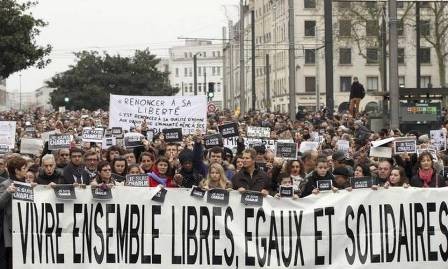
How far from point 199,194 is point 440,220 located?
234cm

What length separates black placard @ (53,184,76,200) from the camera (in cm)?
1138

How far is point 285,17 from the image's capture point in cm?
9912

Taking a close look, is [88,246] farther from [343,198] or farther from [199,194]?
[343,198]

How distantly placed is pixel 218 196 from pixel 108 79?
95.2 meters

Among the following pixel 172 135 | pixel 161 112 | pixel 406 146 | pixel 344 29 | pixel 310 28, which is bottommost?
pixel 406 146

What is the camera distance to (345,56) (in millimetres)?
98000

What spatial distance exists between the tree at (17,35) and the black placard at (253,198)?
35.9m

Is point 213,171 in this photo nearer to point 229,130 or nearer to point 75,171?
point 75,171

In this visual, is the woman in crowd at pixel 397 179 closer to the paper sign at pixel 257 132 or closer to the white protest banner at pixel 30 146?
the white protest banner at pixel 30 146

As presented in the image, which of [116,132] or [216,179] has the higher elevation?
[116,132]

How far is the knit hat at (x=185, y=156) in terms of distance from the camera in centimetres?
1482

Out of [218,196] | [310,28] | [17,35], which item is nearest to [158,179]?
[218,196]

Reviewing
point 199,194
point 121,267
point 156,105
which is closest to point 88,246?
point 121,267

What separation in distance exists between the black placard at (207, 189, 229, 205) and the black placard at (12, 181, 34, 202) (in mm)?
1705
